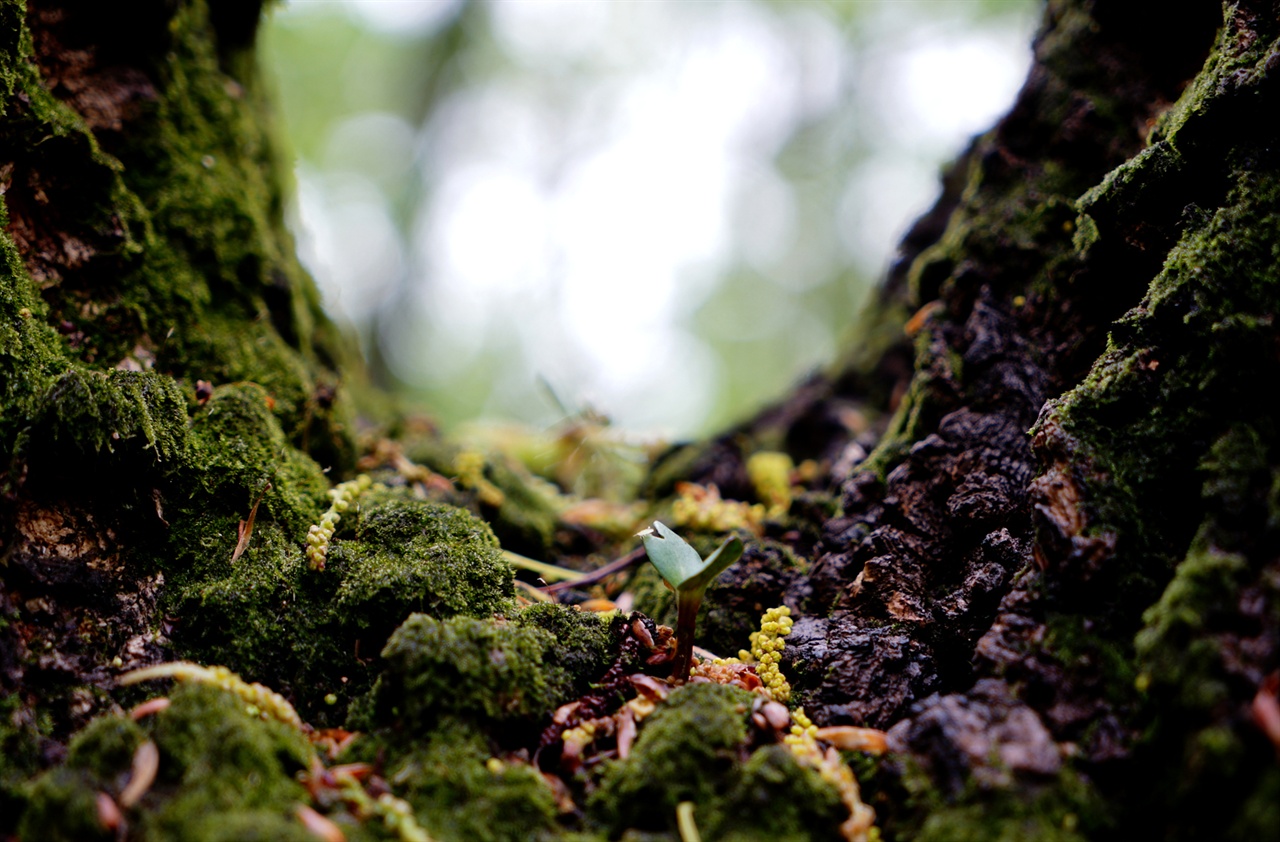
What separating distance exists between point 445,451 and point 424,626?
1944mm

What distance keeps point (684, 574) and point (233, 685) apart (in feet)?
4.09

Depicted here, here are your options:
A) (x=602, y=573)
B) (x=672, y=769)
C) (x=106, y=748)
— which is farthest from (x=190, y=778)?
(x=602, y=573)

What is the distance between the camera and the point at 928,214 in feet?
15.6

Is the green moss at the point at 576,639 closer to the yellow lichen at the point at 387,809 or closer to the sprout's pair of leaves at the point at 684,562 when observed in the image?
the sprout's pair of leaves at the point at 684,562

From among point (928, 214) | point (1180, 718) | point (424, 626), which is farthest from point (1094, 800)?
point (928, 214)

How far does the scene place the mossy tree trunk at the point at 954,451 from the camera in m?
1.62

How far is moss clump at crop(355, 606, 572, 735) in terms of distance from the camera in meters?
1.82

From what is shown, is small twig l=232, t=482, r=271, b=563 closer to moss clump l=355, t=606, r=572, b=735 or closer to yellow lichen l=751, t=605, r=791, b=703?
moss clump l=355, t=606, r=572, b=735

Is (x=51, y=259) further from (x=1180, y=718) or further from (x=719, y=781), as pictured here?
(x=1180, y=718)

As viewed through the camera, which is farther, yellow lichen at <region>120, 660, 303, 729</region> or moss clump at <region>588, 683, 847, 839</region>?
yellow lichen at <region>120, 660, 303, 729</region>

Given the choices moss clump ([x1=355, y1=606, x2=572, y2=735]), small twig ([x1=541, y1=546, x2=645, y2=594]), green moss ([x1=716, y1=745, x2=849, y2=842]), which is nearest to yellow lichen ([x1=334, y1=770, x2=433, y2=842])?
moss clump ([x1=355, y1=606, x2=572, y2=735])

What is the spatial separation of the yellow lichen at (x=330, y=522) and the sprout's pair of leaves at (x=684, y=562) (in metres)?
1.10

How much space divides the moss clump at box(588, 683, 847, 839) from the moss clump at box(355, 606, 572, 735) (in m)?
0.32

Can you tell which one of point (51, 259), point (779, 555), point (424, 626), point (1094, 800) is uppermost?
point (51, 259)
